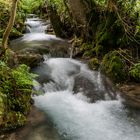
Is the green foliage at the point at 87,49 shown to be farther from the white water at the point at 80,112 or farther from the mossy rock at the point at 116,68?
the mossy rock at the point at 116,68

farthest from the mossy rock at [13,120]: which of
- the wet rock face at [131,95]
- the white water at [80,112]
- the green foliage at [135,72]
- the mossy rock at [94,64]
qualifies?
the mossy rock at [94,64]

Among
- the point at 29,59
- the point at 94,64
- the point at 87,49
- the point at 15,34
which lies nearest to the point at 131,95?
the point at 94,64

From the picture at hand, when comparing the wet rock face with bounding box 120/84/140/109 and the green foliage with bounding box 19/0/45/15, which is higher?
the green foliage with bounding box 19/0/45/15

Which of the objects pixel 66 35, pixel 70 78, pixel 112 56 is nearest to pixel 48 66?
pixel 70 78

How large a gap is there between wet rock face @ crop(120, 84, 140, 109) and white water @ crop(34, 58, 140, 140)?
0.84 ft

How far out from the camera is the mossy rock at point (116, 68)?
988 centimetres

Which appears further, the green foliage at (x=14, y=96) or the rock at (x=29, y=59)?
the rock at (x=29, y=59)

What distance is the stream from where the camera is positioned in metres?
6.94

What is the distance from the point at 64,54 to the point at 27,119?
582 centimetres

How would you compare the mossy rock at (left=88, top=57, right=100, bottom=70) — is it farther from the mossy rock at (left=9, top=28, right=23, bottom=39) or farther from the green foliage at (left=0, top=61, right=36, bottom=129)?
the mossy rock at (left=9, top=28, right=23, bottom=39)

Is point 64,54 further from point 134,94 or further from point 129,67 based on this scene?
point 134,94

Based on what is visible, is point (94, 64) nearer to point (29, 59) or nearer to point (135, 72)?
point (135, 72)

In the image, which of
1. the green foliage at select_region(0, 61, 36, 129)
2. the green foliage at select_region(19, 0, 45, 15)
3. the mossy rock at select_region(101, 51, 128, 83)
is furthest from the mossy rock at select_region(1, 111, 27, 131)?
the green foliage at select_region(19, 0, 45, 15)

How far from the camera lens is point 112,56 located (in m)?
10.4
